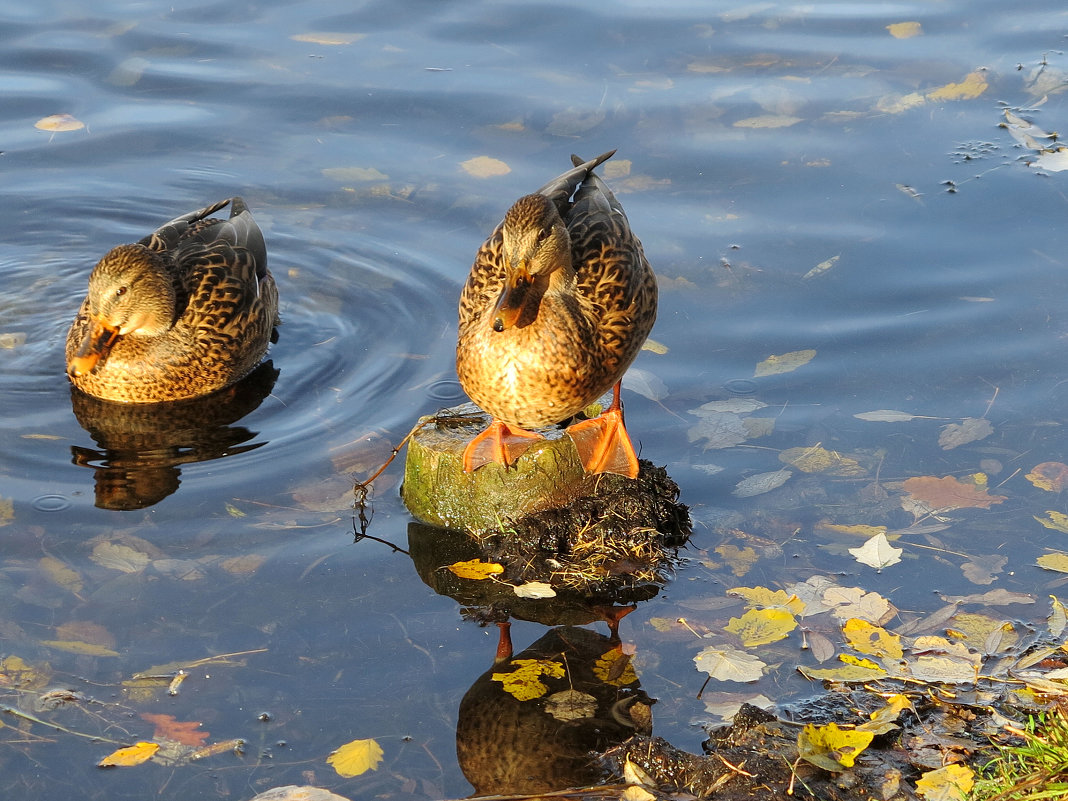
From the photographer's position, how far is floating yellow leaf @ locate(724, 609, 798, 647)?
4672 mm

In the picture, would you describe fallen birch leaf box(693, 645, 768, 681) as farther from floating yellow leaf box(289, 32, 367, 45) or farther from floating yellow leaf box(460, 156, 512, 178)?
floating yellow leaf box(289, 32, 367, 45)

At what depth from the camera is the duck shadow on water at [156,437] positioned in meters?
5.73

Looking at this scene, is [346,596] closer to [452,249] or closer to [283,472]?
[283,472]

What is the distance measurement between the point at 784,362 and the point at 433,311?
6.34ft

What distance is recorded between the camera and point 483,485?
207 inches

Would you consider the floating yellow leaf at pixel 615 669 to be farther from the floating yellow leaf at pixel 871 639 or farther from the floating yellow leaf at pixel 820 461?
the floating yellow leaf at pixel 820 461

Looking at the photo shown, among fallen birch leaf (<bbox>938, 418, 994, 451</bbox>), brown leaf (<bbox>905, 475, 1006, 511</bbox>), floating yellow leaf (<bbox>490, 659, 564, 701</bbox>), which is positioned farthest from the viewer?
fallen birch leaf (<bbox>938, 418, 994, 451</bbox>)

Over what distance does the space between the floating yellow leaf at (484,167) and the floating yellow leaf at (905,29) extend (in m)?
3.66

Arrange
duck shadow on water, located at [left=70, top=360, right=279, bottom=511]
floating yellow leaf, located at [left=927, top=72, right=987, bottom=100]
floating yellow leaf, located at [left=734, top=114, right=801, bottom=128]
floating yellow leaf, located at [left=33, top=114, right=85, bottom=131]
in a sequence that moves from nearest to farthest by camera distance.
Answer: duck shadow on water, located at [left=70, top=360, right=279, bottom=511], floating yellow leaf, located at [left=33, top=114, right=85, bottom=131], floating yellow leaf, located at [left=734, top=114, right=801, bottom=128], floating yellow leaf, located at [left=927, top=72, right=987, bottom=100]

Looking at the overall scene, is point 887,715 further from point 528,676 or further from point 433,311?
point 433,311

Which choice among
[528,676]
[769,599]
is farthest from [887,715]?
[528,676]

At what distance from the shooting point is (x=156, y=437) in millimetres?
6297

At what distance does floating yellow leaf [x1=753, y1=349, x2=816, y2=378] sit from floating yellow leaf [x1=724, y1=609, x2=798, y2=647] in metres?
1.94

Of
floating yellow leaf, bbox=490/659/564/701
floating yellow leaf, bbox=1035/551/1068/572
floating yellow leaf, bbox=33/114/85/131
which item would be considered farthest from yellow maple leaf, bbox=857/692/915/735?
floating yellow leaf, bbox=33/114/85/131
